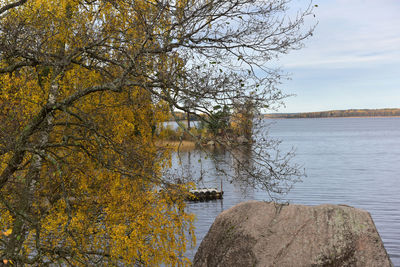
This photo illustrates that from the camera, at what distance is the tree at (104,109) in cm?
804

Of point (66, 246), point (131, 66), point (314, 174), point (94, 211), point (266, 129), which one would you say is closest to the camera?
point (131, 66)

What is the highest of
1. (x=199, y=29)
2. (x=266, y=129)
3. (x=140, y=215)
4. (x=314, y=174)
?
(x=199, y=29)

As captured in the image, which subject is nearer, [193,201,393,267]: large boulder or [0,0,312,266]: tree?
[0,0,312,266]: tree

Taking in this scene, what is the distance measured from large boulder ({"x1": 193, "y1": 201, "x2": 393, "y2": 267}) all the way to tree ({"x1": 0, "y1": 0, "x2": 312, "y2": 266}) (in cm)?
224

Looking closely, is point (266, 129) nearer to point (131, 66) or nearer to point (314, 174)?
point (131, 66)

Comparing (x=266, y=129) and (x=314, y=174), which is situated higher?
(x=266, y=129)

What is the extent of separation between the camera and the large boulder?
1109 cm

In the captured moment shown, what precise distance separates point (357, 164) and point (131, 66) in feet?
188

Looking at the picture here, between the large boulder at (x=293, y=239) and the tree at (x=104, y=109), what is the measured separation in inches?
88.3

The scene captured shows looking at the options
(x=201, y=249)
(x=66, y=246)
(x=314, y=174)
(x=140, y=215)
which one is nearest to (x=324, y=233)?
(x=201, y=249)

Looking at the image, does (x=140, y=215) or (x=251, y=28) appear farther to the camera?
(x=140, y=215)

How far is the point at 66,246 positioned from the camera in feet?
31.2

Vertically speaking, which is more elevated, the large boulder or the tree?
the tree

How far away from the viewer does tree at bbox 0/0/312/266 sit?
8.04 meters
